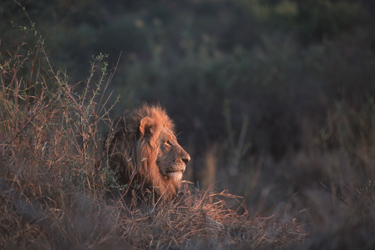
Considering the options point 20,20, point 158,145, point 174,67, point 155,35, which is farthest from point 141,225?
point 155,35

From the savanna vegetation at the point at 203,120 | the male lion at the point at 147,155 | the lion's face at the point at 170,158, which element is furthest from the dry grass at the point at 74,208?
the lion's face at the point at 170,158

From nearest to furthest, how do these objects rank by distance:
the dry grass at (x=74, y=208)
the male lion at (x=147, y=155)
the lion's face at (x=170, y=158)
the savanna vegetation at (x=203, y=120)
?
the dry grass at (x=74, y=208) → the savanna vegetation at (x=203, y=120) → the male lion at (x=147, y=155) → the lion's face at (x=170, y=158)

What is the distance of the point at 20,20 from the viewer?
240 inches

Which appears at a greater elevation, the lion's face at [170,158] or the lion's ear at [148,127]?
the lion's ear at [148,127]

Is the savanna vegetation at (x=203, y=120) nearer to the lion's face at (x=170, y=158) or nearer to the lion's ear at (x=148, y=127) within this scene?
the lion's face at (x=170, y=158)

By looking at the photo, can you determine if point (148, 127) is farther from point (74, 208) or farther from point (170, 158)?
point (74, 208)

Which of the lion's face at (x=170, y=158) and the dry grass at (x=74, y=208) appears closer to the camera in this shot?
the dry grass at (x=74, y=208)

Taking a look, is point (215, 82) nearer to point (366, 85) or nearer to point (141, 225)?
point (366, 85)

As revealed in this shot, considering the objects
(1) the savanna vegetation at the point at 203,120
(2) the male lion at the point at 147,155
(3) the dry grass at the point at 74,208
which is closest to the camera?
(3) the dry grass at the point at 74,208

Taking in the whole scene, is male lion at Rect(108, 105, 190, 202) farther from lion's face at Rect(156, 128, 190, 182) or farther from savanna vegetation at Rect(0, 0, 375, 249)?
savanna vegetation at Rect(0, 0, 375, 249)

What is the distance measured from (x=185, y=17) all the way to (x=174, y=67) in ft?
27.9

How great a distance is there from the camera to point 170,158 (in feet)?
13.8

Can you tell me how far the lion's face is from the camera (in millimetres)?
4199

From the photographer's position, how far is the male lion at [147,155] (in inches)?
158
